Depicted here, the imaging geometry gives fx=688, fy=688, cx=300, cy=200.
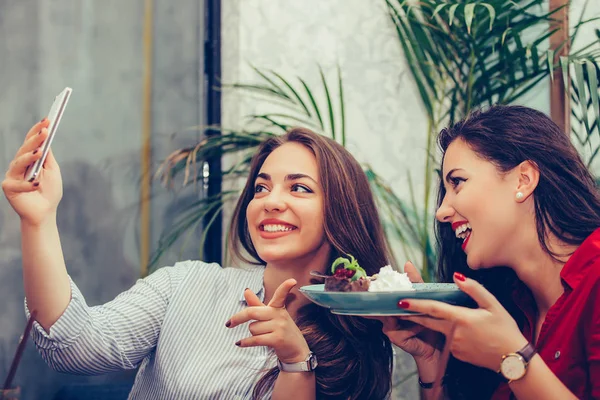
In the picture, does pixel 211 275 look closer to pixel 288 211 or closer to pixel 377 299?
pixel 288 211

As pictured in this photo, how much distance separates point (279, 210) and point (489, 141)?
1.79 feet

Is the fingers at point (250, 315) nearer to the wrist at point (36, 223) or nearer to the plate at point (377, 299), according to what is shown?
the plate at point (377, 299)

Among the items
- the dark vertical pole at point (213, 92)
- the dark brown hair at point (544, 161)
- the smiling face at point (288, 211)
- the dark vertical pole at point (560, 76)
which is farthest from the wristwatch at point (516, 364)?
the dark vertical pole at point (213, 92)

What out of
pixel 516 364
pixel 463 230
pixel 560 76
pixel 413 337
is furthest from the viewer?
pixel 560 76

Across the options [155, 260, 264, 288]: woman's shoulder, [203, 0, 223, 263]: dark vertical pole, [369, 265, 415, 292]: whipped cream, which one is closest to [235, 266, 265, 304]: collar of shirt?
[155, 260, 264, 288]: woman's shoulder

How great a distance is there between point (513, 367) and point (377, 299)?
0.26 meters

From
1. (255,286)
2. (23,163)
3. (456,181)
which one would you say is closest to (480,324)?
(456,181)

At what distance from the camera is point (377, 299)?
1256 millimetres

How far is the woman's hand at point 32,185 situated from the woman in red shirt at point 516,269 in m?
0.74

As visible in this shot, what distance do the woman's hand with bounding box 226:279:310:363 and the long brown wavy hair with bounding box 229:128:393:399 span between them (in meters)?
0.25

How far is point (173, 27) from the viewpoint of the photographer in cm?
274

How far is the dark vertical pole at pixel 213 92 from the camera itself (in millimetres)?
2828

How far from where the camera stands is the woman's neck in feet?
5.97

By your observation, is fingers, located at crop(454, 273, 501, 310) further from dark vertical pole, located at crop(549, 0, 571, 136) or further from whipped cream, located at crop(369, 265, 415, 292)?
dark vertical pole, located at crop(549, 0, 571, 136)
